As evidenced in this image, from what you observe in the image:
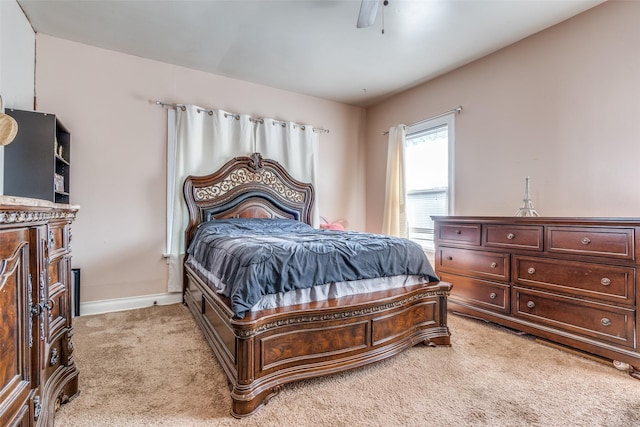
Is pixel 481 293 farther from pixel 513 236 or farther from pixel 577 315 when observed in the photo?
pixel 577 315

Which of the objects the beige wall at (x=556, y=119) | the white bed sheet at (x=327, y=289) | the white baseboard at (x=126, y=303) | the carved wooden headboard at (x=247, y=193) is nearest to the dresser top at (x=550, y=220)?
the beige wall at (x=556, y=119)

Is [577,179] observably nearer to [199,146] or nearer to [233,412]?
[233,412]

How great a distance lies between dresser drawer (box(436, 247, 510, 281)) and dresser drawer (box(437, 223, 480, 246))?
85 mm

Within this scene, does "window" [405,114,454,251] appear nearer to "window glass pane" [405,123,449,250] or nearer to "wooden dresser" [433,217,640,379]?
"window glass pane" [405,123,449,250]

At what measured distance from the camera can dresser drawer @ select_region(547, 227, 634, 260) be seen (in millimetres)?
1945

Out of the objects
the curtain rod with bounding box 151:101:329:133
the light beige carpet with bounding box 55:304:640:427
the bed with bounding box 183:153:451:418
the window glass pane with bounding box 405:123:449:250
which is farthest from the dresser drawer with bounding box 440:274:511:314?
the curtain rod with bounding box 151:101:329:133

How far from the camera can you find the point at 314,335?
1.74 metres

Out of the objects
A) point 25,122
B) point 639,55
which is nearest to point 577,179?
point 639,55

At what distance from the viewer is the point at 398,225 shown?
406cm

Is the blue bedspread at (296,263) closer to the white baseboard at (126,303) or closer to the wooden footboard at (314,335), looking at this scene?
the wooden footboard at (314,335)

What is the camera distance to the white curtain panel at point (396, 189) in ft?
13.2

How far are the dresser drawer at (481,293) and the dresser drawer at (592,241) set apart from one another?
522mm

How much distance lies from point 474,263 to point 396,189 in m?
1.60

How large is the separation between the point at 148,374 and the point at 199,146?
243 cm
